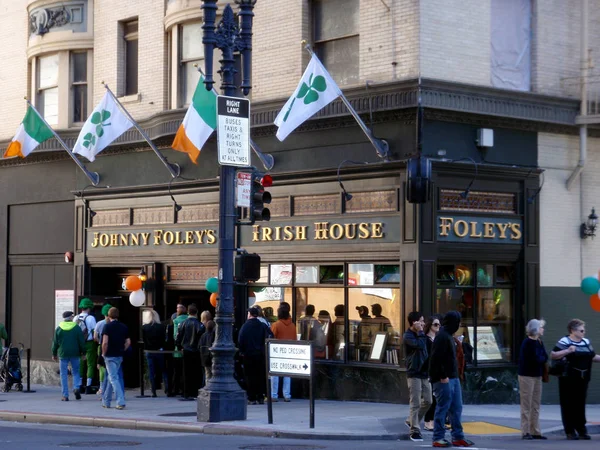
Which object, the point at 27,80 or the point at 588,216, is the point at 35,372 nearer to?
the point at 27,80

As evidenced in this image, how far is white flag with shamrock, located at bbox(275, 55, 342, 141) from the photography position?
61.3 ft

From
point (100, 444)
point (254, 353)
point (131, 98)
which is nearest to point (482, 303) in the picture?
point (254, 353)

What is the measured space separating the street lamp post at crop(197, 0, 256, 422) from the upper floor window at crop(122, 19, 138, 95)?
783 centimetres

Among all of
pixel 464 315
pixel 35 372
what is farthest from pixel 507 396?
pixel 35 372

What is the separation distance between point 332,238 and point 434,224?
2098 mm

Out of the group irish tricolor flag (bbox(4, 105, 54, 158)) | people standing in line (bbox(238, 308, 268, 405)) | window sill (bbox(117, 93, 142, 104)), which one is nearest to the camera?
people standing in line (bbox(238, 308, 268, 405))

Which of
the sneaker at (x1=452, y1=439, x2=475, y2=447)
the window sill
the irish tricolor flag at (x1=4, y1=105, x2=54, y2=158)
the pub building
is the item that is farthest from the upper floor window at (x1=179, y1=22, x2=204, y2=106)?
the sneaker at (x1=452, y1=439, x2=475, y2=447)

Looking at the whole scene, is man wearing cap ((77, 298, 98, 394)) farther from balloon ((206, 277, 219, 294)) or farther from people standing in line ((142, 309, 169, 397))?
balloon ((206, 277, 219, 294))

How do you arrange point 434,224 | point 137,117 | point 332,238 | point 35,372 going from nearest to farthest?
point 434,224
point 332,238
point 137,117
point 35,372

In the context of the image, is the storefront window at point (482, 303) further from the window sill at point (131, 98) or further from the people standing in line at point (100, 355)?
the window sill at point (131, 98)

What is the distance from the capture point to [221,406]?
16.6 metres

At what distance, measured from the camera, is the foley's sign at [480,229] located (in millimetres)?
19203

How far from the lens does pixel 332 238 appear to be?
20.2 metres

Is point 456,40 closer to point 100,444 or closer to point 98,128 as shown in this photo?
point 98,128
